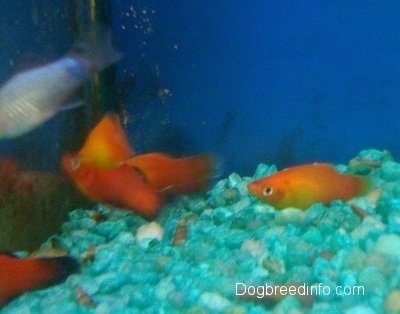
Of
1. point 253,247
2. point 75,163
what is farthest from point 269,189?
point 75,163

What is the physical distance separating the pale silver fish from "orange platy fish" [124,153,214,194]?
1.42ft

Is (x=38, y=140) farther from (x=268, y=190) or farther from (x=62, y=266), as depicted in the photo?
(x=268, y=190)

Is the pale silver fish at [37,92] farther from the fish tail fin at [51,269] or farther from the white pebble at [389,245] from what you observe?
the white pebble at [389,245]

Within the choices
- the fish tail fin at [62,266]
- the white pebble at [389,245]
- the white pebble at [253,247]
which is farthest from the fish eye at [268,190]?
the fish tail fin at [62,266]

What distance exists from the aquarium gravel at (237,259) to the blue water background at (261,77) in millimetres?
343

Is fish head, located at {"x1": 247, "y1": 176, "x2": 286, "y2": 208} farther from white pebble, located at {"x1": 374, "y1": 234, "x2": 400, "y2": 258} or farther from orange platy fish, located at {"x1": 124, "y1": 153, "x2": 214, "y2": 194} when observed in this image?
white pebble, located at {"x1": 374, "y1": 234, "x2": 400, "y2": 258}

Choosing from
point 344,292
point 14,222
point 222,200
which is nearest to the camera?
point 344,292

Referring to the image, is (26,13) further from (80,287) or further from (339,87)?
(339,87)

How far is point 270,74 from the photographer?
129 inches

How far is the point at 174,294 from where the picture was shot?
200 centimetres

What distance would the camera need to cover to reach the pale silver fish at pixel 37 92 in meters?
2.27

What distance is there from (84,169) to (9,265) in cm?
65

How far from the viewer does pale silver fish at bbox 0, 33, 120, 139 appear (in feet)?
7.45

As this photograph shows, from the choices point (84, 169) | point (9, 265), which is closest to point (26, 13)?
point (84, 169)
